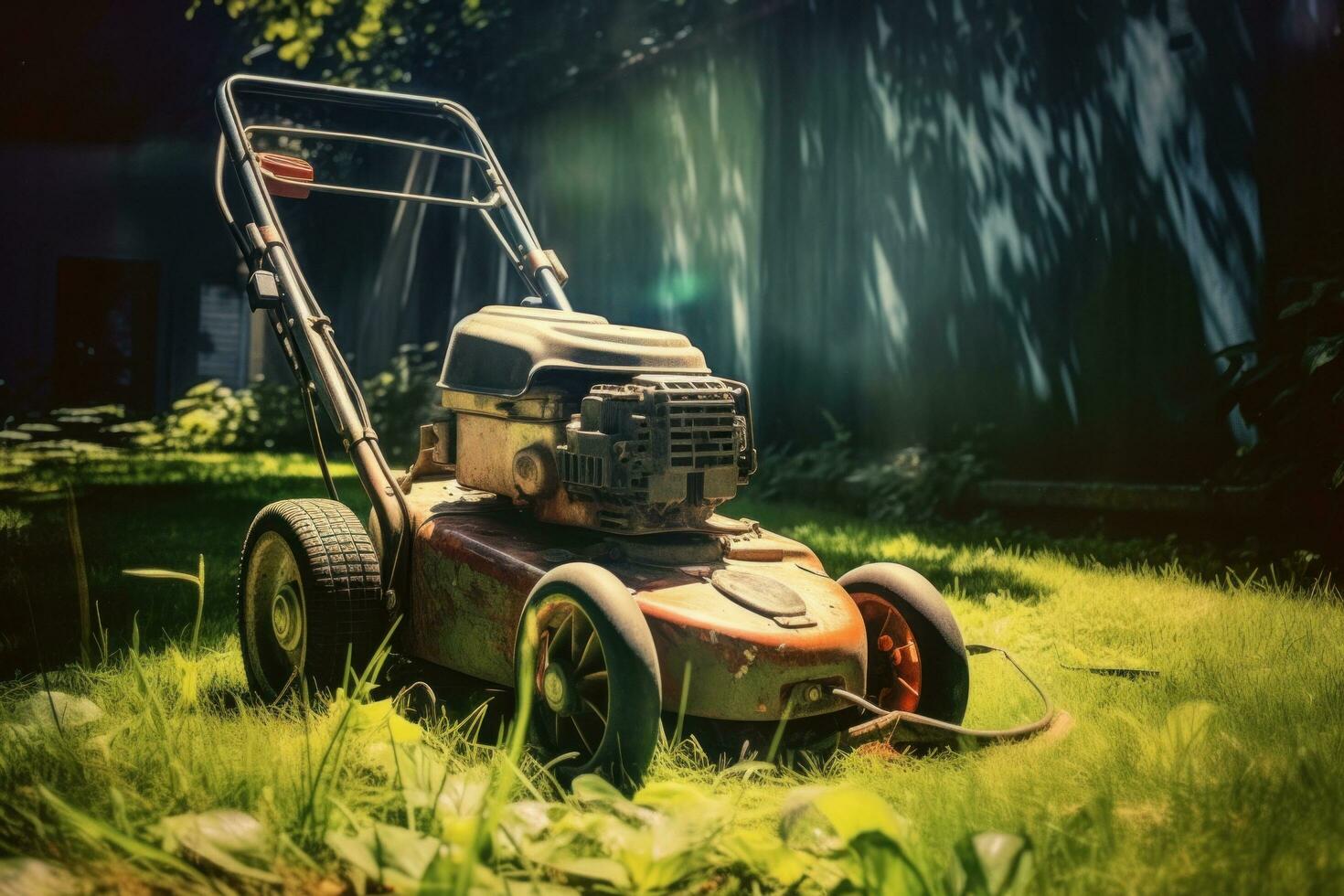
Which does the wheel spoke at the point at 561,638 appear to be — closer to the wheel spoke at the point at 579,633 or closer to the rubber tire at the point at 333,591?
the wheel spoke at the point at 579,633

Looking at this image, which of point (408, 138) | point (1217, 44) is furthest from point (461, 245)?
point (1217, 44)

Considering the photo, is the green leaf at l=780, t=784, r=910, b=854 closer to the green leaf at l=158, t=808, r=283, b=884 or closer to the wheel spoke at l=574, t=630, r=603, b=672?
the wheel spoke at l=574, t=630, r=603, b=672

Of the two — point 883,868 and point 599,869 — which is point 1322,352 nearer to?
point 883,868

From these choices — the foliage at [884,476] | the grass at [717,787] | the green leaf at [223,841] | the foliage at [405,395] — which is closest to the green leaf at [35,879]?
the grass at [717,787]

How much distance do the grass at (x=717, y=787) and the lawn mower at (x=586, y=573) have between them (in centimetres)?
16

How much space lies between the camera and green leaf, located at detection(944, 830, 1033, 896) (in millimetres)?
1889

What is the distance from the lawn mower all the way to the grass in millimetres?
162

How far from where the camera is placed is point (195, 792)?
2.35 meters

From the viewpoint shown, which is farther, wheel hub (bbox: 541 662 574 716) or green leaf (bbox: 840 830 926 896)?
wheel hub (bbox: 541 662 574 716)

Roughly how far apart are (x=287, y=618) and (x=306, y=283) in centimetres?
97

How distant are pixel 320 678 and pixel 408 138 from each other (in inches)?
462

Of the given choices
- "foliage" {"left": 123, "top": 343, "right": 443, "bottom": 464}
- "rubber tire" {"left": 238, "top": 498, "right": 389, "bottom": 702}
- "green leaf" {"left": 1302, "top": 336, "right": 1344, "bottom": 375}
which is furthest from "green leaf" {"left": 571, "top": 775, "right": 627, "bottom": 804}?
"foliage" {"left": 123, "top": 343, "right": 443, "bottom": 464}

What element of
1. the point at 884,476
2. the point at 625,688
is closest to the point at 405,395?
the point at 884,476

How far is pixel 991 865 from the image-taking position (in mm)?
1912
